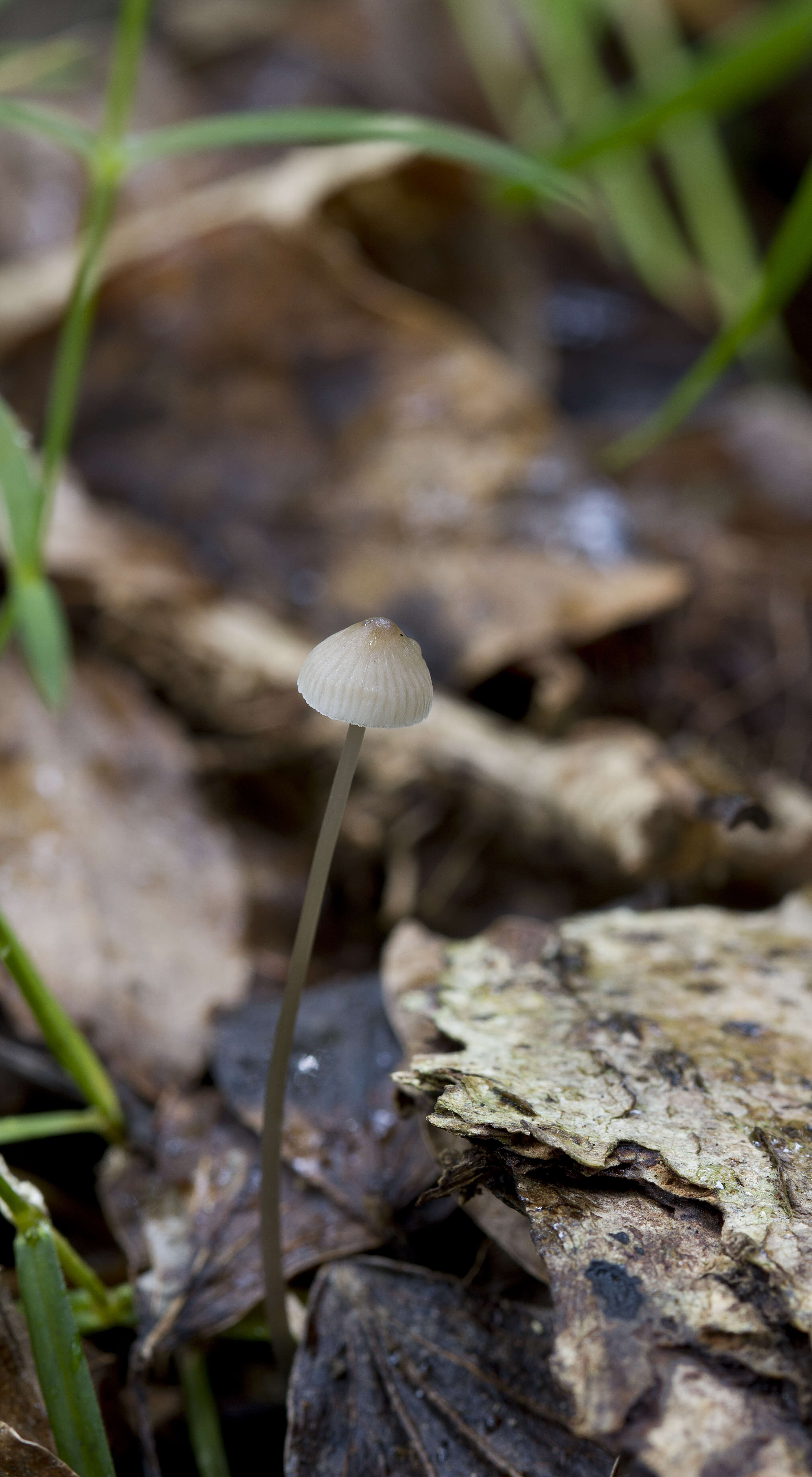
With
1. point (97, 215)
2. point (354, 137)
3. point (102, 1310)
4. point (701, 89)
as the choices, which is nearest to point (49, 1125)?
point (102, 1310)

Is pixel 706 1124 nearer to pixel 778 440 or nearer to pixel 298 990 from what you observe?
pixel 298 990

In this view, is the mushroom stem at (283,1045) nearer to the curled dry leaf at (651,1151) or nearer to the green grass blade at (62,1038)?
the curled dry leaf at (651,1151)

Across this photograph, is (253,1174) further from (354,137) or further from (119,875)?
(354,137)

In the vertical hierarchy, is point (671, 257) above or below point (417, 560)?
above

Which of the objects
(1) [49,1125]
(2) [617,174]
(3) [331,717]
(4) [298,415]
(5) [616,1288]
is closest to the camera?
(5) [616,1288]

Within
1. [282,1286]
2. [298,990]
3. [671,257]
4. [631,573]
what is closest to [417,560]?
[631,573]

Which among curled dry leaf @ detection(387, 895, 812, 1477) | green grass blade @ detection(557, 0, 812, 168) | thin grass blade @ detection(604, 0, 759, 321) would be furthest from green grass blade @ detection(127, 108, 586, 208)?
thin grass blade @ detection(604, 0, 759, 321)

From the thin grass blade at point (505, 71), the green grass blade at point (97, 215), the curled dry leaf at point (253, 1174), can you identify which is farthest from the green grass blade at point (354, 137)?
the thin grass blade at point (505, 71)
